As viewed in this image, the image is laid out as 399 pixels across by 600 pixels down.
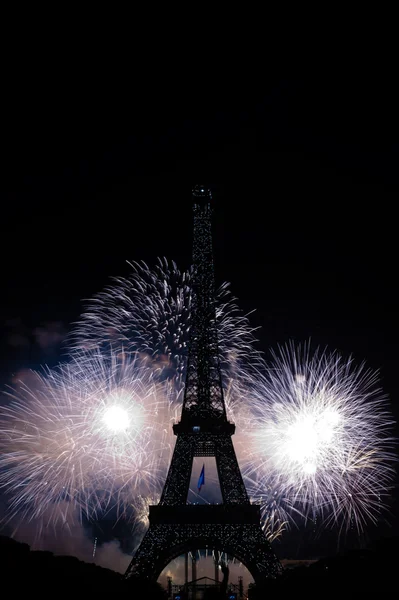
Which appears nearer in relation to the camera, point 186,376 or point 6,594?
point 6,594

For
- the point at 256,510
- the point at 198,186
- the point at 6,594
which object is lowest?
the point at 6,594

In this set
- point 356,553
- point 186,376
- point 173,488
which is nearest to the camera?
point 356,553

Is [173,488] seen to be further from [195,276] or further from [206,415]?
[195,276]

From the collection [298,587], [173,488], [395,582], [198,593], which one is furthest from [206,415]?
[395,582]

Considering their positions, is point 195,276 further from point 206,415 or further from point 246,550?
point 246,550

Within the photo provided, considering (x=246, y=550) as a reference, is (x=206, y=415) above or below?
above

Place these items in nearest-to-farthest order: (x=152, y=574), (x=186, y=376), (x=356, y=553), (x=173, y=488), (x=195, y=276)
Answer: (x=356, y=553), (x=152, y=574), (x=173, y=488), (x=186, y=376), (x=195, y=276)
